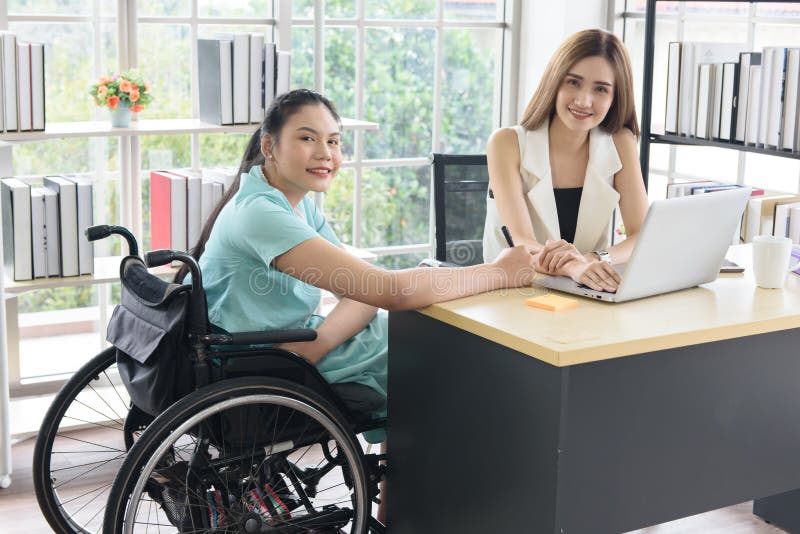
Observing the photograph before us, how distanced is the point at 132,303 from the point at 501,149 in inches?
45.0

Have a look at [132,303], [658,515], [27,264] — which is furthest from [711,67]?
[27,264]

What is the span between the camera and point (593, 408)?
178 cm

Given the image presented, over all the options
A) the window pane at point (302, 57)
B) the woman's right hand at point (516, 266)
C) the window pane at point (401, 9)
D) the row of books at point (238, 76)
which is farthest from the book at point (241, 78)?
the woman's right hand at point (516, 266)

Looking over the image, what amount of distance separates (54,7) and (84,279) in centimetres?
95

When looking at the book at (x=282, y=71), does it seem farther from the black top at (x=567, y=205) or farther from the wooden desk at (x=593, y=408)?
the wooden desk at (x=593, y=408)

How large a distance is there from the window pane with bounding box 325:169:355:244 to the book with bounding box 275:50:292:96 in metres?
0.65

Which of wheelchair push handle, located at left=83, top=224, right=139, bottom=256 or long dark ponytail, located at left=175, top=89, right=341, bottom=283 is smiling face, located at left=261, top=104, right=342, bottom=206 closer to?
long dark ponytail, located at left=175, top=89, right=341, bottom=283

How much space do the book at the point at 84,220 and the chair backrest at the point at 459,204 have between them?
1.08 metres

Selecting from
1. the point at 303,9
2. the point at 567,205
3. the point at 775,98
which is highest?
the point at 303,9

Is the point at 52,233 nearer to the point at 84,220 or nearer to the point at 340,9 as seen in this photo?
the point at 84,220

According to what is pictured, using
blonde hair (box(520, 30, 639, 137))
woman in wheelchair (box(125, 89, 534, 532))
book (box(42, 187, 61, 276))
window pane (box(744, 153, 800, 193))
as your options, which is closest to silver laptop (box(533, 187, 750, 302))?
woman in wheelchair (box(125, 89, 534, 532))

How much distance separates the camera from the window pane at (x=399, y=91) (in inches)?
157

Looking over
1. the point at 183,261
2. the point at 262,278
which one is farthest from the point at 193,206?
the point at 183,261

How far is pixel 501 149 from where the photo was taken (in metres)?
2.73
